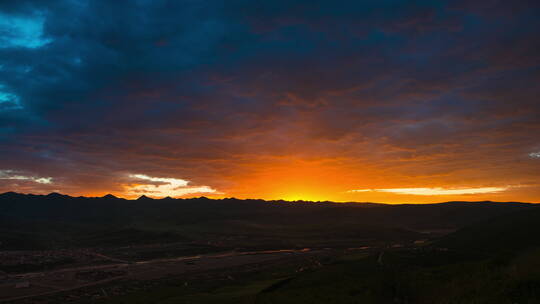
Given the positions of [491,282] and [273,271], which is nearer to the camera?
[491,282]

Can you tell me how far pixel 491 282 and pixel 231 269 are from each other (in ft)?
238

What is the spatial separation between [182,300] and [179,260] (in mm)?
70912

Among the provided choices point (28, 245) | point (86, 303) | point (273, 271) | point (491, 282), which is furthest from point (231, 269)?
point (28, 245)

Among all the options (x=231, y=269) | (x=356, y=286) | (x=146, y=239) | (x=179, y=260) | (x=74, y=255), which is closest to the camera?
(x=356, y=286)

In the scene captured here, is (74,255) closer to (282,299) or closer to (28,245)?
(28,245)

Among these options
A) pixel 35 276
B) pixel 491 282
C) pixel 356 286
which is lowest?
pixel 35 276

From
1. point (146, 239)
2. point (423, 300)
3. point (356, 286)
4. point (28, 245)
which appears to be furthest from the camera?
point (146, 239)

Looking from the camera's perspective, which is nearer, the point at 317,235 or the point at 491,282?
the point at 491,282

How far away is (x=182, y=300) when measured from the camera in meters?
46.4

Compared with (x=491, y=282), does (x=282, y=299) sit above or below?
below

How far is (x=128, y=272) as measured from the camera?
Answer: 9131 centimetres

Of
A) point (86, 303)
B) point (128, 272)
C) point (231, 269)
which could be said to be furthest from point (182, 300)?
point (128, 272)

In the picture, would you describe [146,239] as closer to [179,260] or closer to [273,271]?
[179,260]

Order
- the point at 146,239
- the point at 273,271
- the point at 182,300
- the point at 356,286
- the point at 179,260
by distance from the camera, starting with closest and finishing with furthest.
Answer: the point at 356,286, the point at 182,300, the point at 273,271, the point at 179,260, the point at 146,239
